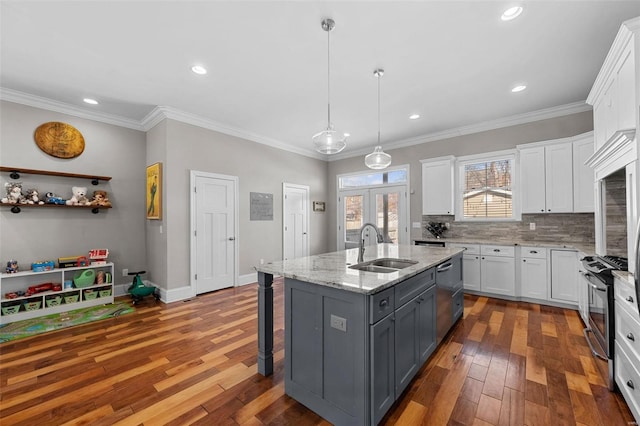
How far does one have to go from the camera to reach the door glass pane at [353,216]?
6.40 m

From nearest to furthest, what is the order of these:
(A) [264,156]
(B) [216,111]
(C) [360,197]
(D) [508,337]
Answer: (D) [508,337] → (B) [216,111] → (A) [264,156] → (C) [360,197]

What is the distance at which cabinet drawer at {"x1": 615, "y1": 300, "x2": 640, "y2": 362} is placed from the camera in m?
1.63

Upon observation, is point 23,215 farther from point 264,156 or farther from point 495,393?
point 495,393

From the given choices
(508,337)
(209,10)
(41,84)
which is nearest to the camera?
(209,10)

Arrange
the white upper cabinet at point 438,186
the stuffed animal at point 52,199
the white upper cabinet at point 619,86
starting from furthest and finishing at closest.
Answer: the white upper cabinet at point 438,186 → the stuffed animal at point 52,199 → the white upper cabinet at point 619,86

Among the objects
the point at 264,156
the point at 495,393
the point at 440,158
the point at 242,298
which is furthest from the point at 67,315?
the point at 440,158

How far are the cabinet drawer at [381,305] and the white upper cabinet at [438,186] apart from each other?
12.3 ft

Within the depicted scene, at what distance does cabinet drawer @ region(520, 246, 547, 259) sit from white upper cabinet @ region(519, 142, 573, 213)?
2.08 ft

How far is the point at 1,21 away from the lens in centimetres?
225

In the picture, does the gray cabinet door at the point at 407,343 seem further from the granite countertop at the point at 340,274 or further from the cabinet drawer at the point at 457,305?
the cabinet drawer at the point at 457,305

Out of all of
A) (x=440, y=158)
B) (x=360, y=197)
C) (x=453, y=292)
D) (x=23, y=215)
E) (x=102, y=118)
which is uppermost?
(x=102, y=118)

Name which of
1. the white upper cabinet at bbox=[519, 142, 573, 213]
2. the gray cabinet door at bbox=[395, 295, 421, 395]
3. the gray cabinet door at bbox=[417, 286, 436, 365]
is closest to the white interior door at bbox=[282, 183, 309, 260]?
the gray cabinet door at bbox=[417, 286, 436, 365]

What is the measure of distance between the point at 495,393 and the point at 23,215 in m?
5.63

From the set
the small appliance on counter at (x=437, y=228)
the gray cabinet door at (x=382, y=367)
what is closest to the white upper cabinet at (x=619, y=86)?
the gray cabinet door at (x=382, y=367)
